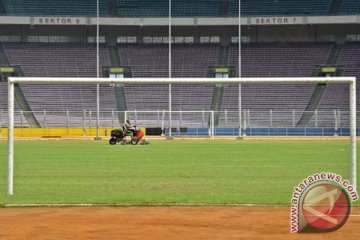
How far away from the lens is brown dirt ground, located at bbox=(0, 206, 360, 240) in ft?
24.4

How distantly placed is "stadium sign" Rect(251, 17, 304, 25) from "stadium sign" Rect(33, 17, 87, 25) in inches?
629

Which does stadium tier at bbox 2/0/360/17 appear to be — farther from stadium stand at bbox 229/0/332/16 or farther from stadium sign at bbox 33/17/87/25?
stadium sign at bbox 33/17/87/25

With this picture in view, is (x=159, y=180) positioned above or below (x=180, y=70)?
below

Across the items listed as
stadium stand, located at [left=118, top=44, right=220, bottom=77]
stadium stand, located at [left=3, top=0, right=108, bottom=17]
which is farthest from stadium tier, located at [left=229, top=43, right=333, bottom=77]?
stadium stand, located at [left=3, top=0, right=108, bottom=17]

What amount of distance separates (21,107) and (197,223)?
148ft

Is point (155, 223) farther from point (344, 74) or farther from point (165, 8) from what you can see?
point (165, 8)

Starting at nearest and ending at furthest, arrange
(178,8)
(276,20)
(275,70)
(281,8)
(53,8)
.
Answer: (276,20)
(275,70)
(53,8)
(281,8)
(178,8)

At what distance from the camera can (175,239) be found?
718cm

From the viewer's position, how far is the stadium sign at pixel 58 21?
55281 mm

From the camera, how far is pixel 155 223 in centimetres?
836

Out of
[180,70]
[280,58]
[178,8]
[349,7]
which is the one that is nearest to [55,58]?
[180,70]

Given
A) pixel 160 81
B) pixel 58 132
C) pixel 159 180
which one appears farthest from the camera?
pixel 58 132

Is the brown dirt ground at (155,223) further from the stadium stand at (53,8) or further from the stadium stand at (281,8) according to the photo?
the stadium stand at (281,8)

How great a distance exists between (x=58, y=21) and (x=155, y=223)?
49376mm
